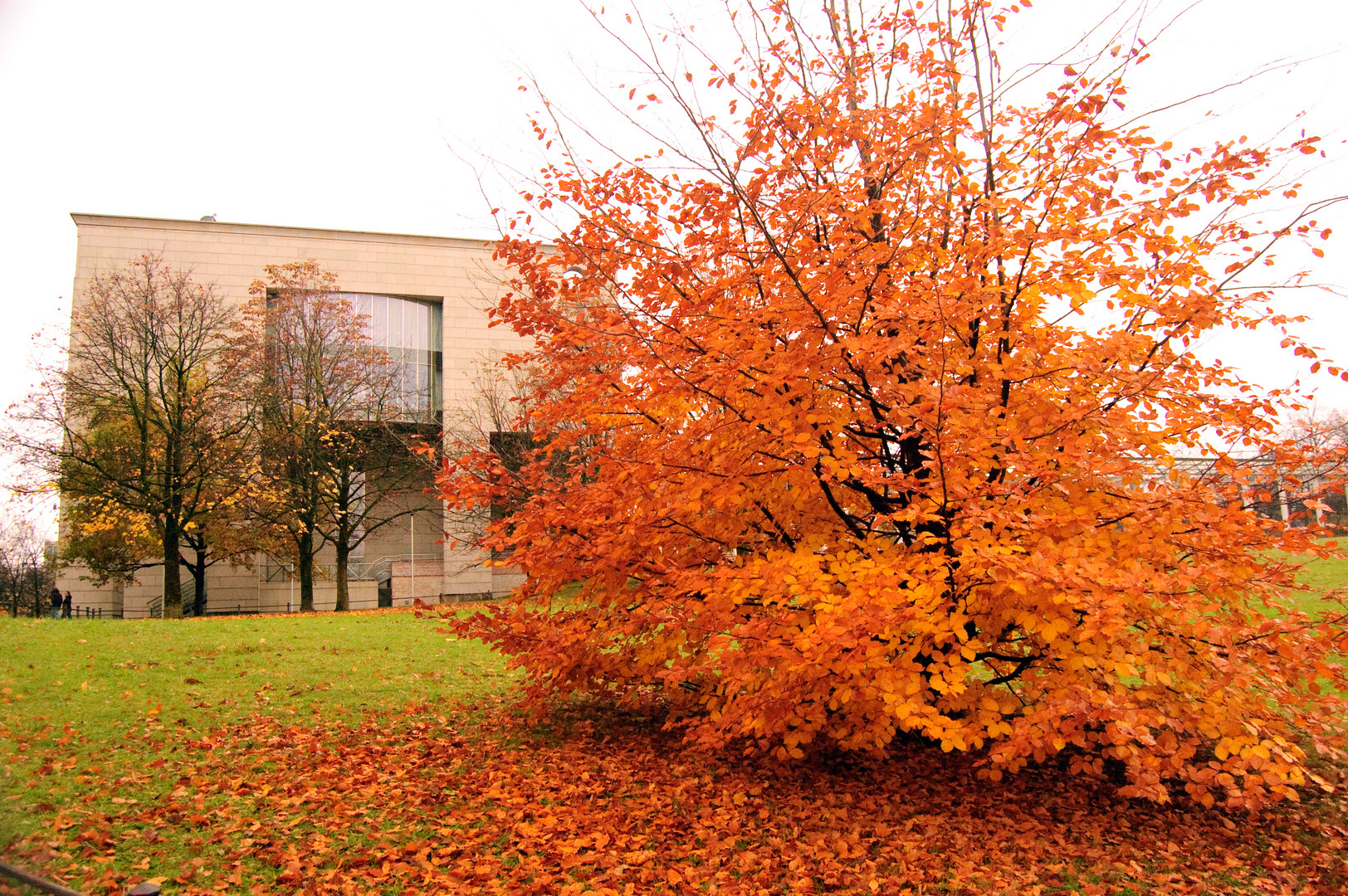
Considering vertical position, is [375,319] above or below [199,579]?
above

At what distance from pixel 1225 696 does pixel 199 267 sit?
106 feet

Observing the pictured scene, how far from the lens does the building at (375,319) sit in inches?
1090

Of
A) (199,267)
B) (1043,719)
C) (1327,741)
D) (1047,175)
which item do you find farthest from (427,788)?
(199,267)

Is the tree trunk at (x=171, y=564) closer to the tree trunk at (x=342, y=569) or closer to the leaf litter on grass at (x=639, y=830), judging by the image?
the tree trunk at (x=342, y=569)

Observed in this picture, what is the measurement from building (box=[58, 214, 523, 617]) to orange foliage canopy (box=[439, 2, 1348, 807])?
21.6 meters

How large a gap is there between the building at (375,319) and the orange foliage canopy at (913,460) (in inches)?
852

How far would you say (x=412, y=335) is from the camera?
3069cm

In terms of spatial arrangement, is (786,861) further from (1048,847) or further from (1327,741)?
(1327,741)

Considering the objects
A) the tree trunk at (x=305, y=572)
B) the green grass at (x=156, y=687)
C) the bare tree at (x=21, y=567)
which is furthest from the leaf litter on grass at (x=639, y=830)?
the bare tree at (x=21, y=567)

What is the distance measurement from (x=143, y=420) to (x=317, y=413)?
4.11m

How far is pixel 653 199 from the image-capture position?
5.85m

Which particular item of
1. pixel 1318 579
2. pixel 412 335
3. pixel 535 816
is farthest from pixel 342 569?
pixel 1318 579

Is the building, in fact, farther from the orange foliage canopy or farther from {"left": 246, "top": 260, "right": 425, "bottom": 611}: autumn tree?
the orange foliage canopy

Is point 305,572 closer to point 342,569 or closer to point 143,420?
point 342,569
